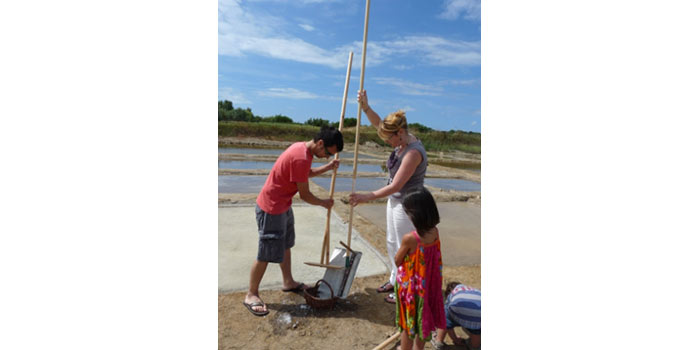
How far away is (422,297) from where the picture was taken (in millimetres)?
2156

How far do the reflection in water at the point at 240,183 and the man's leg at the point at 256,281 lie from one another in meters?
5.67

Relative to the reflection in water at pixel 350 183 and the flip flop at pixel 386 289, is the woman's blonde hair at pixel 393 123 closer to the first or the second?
the flip flop at pixel 386 289

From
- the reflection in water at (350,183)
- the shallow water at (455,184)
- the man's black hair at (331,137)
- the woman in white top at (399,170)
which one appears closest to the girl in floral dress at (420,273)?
the woman in white top at (399,170)

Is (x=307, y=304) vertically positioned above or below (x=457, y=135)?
below

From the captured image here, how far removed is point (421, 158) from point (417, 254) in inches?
34.7

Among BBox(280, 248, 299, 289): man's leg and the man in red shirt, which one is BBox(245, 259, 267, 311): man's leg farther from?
BBox(280, 248, 299, 289): man's leg

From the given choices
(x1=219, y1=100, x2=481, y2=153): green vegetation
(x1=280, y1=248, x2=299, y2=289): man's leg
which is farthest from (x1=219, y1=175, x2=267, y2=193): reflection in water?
(x1=219, y1=100, x2=481, y2=153): green vegetation

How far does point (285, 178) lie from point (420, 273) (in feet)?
4.37

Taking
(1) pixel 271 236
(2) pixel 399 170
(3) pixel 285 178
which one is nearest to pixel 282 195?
(3) pixel 285 178

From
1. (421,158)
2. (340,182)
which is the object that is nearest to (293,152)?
(421,158)
